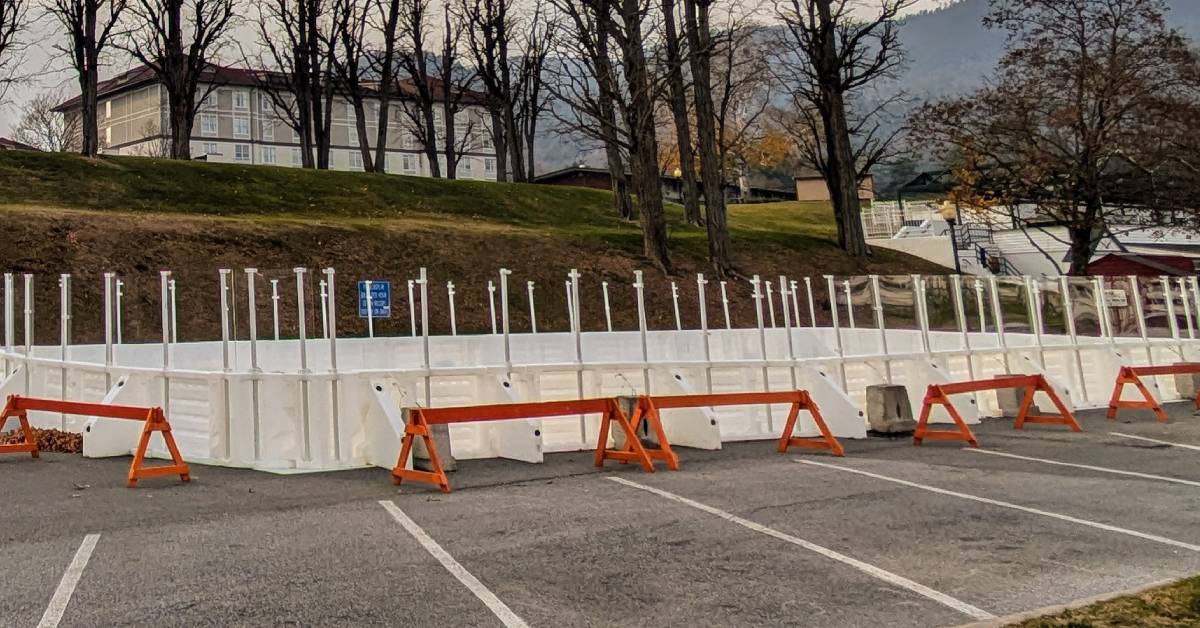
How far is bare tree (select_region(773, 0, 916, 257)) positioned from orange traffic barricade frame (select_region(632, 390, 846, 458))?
28.3 metres

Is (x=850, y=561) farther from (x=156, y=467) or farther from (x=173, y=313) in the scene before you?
(x=173, y=313)

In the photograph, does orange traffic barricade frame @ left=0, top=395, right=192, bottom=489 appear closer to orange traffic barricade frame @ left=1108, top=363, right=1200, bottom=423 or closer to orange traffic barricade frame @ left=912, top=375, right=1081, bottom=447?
orange traffic barricade frame @ left=912, top=375, right=1081, bottom=447

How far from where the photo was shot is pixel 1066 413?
14.0 meters

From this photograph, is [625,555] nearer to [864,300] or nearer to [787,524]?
[787,524]

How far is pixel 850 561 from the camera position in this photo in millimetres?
6180

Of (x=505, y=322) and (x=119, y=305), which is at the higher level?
(x=119, y=305)

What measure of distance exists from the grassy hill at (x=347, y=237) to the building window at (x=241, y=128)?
5783cm

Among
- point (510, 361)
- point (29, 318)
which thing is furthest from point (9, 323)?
point (510, 361)

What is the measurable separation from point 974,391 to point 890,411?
1542 mm

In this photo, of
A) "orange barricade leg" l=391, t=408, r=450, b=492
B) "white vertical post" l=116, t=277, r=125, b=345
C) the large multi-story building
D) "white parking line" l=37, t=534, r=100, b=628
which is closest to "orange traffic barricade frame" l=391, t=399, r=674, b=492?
"orange barricade leg" l=391, t=408, r=450, b=492

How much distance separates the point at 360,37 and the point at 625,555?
5317 centimetres

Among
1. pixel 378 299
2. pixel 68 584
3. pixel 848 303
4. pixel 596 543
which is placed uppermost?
pixel 378 299

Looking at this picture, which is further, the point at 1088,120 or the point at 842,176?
the point at 842,176

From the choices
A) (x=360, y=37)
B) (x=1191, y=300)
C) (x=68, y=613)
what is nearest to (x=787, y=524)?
(x=68, y=613)
